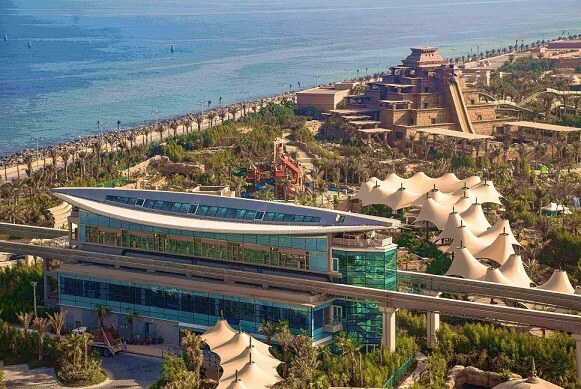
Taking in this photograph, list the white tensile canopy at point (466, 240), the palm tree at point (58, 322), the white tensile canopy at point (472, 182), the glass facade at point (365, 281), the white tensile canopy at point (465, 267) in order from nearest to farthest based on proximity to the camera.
Answer: the glass facade at point (365, 281) → the palm tree at point (58, 322) → the white tensile canopy at point (465, 267) → the white tensile canopy at point (466, 240) → the white tensile canopy at point (472, 182)

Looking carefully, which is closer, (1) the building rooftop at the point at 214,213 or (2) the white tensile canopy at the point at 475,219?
(1) the building rooftop at the point at 214,213

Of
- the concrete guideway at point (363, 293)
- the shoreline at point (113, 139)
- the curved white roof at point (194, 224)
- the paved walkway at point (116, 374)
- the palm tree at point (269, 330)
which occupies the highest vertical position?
the curved white roof at point (194, 224)

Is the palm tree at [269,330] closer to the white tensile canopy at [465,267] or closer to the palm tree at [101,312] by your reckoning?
the palm tree at [101,312]

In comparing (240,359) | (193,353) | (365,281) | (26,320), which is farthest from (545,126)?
(240,359)

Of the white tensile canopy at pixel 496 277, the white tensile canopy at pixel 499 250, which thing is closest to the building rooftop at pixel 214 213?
the white tensile canopy at pixel 496 277

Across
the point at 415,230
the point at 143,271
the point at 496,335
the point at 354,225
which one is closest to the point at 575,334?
the point at 496,335

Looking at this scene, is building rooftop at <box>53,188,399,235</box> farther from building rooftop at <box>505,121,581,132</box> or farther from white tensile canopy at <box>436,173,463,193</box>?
building rooftop at <box>505,121,581,132</box>
